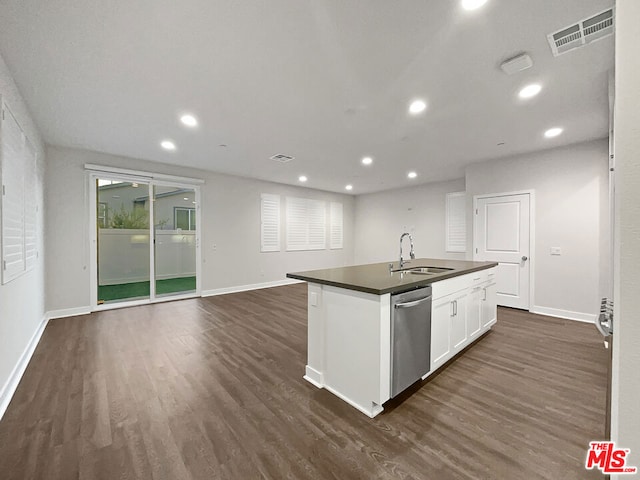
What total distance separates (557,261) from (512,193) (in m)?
1.34

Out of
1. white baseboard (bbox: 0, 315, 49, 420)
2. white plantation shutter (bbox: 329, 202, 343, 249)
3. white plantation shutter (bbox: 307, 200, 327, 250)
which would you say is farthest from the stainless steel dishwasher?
white plantation shutter (bbox: 329, 202, 343, 249)

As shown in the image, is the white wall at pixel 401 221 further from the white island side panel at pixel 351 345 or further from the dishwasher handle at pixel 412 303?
the white island side panel at pixel 351 345

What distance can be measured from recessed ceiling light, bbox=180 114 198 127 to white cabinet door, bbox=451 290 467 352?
3.66m

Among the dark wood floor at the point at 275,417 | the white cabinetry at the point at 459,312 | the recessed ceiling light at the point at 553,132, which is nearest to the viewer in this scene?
the dark wood floor at the point at 275,417

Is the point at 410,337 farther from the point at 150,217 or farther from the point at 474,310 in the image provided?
the point at 150,217

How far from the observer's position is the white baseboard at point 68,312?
165 inches

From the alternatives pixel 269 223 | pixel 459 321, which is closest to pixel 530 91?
pixel 459 321

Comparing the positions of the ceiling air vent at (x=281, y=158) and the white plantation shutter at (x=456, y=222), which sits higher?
the ceiling air vent at (x=281, y=158)

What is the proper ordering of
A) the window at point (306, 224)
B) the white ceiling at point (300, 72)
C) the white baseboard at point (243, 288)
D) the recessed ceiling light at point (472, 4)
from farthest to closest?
the window at point (306, 224), the white baseboard at point (243, 288), the white ceiling at point (300, 72), the recessed ceiling light at point (472, 4)

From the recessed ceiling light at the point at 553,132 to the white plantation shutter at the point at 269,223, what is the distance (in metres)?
5.54

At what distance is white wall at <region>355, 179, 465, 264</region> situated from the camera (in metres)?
6.97

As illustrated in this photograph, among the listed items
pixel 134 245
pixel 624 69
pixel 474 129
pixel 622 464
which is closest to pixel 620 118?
pixel 624 69

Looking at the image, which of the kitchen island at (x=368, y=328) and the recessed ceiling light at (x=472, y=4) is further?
the kitchen island at (x=368, y=328)

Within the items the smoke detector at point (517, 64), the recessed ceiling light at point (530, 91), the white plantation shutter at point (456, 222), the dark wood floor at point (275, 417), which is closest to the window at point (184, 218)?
the dark wood floor at point (275, 417)
